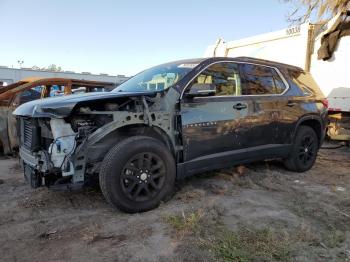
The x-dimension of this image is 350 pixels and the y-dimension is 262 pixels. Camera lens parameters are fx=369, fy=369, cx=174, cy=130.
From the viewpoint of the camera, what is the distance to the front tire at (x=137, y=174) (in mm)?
3896

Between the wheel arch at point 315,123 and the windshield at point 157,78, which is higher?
the windshield at point 157,78

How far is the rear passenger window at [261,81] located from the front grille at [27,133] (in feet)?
9.35

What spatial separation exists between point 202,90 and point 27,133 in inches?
84.9

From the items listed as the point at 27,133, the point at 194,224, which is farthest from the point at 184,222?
the point at 27,133

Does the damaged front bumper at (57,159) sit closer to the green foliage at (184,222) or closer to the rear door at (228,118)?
the green foliage at (184,222)

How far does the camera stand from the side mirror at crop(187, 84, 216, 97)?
4.48m

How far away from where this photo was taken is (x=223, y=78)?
508 centimetres

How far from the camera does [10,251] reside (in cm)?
325

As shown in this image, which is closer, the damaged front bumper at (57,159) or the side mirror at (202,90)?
the damaged front bumper at (57,159)

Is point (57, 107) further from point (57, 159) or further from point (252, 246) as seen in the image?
point (252, 246)

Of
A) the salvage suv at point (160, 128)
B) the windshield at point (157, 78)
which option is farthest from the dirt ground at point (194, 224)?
the windshield at point (157, 78)

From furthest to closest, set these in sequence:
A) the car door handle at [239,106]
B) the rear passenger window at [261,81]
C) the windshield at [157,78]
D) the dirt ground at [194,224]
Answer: the rear passenger window at [261,81]
the car door handle at [239,106]
the windshield at [157,78]
the dirt ground at [194,224]

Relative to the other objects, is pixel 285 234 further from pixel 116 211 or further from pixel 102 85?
pixel 102 85

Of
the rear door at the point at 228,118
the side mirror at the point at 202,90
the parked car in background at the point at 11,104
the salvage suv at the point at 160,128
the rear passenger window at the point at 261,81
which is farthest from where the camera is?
the parked car in background at the point at 11,104
